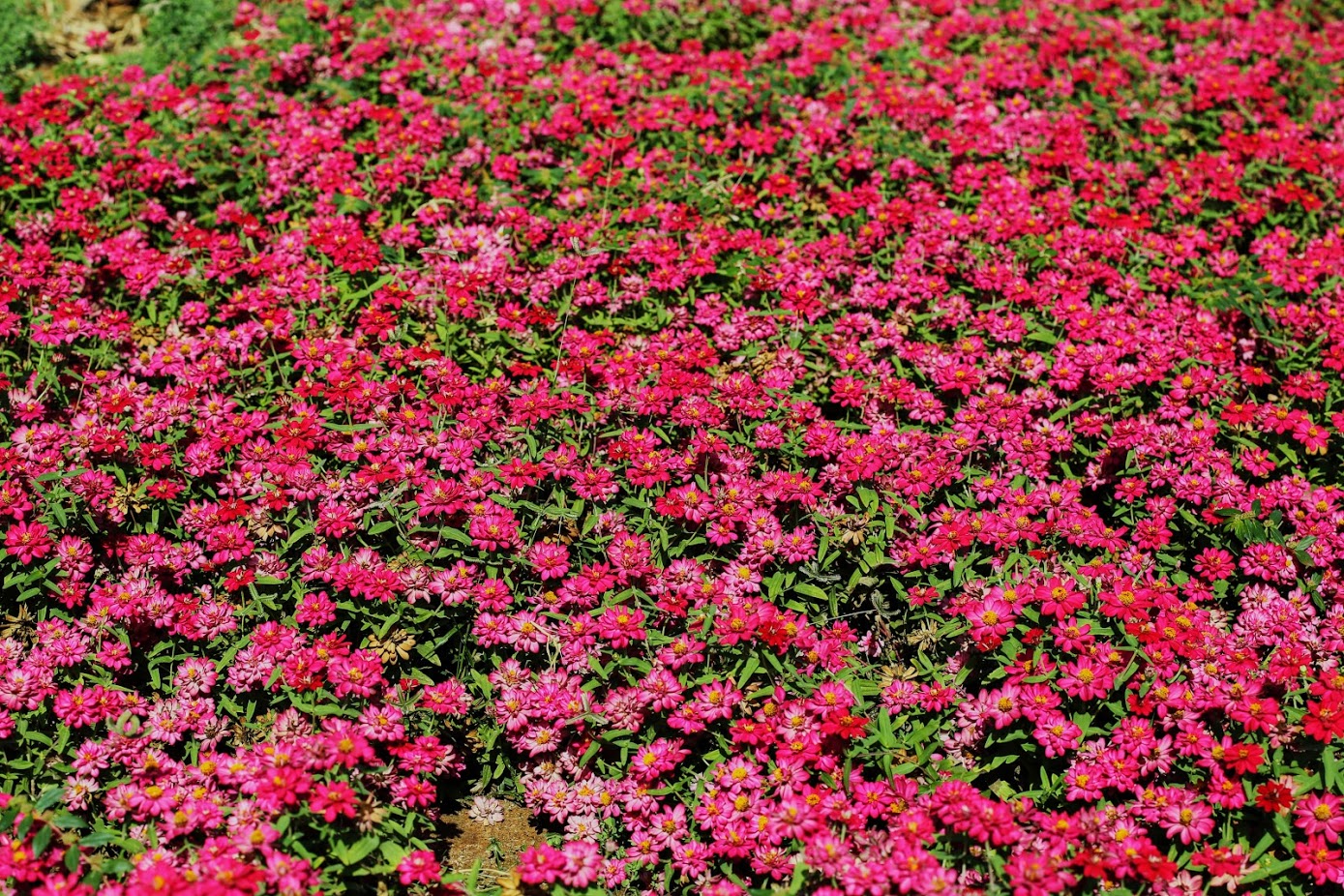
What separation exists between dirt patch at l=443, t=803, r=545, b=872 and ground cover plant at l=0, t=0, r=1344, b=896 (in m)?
0.04

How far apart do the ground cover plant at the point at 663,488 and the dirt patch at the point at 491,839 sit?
35 millimetres

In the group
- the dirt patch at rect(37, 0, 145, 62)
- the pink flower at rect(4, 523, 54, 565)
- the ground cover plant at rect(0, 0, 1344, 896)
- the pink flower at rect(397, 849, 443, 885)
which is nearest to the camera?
the pink flower at rect(397, 849, 443, 885)

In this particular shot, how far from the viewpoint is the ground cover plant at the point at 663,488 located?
11.3ft

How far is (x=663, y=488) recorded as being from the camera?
4.25m

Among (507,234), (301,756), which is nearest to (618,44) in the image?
(507,234)

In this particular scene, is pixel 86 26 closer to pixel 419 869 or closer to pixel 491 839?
pixel 491 839

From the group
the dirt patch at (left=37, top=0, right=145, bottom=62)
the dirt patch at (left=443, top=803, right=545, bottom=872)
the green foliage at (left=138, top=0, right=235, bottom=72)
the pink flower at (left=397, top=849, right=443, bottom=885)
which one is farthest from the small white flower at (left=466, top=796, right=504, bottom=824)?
the dirt patch at (left=37, top=0, right=145, bottom=62)

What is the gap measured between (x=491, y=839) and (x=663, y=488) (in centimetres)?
144

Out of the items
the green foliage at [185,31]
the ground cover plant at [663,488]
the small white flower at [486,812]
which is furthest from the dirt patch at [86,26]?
the small white flower at [486,812]

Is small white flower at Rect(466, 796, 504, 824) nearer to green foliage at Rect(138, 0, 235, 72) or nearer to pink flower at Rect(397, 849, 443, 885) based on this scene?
pink flower at Rect(397, 849, 443, 885)

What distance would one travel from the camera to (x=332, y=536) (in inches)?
159

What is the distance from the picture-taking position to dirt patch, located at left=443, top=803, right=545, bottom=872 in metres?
3.71

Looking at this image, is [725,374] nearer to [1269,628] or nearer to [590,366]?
[590,366]

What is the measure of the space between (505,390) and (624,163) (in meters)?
1.75
